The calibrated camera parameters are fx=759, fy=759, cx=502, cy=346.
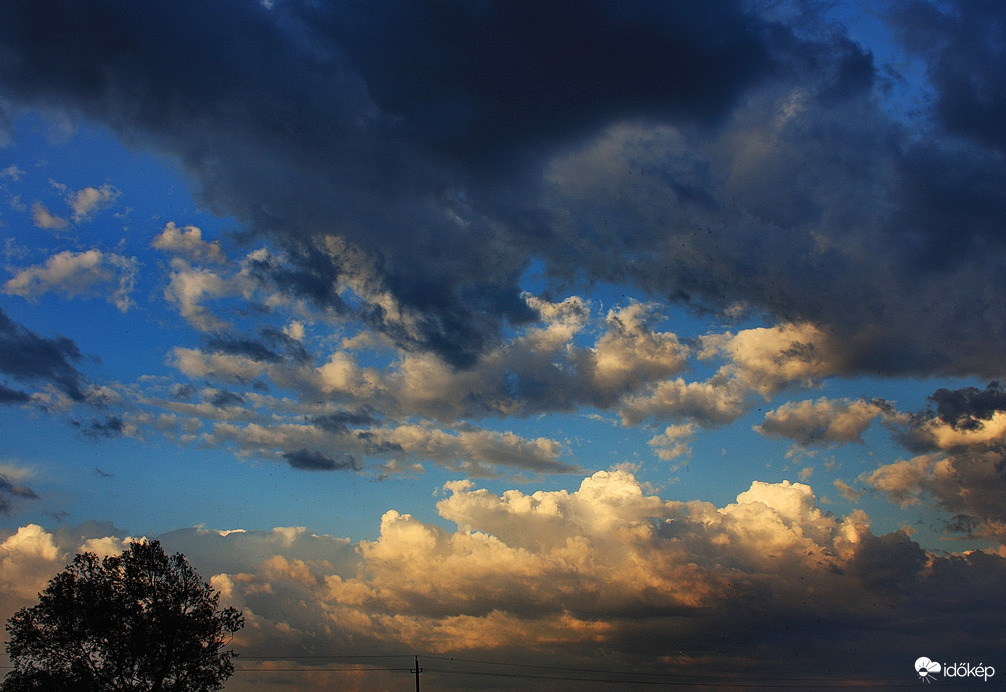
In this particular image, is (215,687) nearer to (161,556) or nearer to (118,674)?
(118,674)

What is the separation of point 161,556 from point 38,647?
1231cm

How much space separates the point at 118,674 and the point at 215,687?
8564 millimetres

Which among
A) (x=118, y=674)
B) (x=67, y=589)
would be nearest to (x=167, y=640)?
(x=118, y=674)

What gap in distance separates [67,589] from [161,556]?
824 centimetres

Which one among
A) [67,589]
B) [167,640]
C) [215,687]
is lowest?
[215,687]

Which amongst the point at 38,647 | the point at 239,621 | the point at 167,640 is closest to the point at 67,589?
the point at 38,647

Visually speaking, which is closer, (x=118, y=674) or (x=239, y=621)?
(x=118, y=674)

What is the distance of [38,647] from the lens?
6900cm

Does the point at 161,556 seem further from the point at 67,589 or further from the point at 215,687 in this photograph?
the point at 215,687

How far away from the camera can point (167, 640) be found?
231 feet

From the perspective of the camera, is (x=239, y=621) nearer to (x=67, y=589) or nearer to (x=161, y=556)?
(x=161, y=556)

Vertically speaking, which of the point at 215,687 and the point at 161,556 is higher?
the point at 161,556

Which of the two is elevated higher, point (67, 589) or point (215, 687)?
point (67, 589)

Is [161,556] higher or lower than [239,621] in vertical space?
higher
